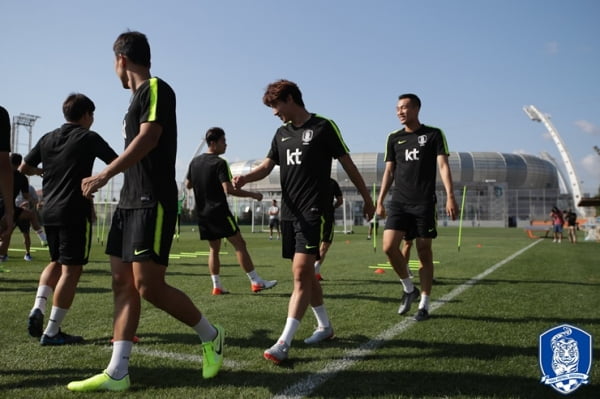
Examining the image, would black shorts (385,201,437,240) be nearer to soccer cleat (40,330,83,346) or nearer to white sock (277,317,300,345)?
white sock (277,317,300,345)

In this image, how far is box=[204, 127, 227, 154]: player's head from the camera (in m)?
6.17

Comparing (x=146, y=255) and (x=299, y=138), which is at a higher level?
(x=299, y=138)

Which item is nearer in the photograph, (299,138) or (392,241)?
(299,138)

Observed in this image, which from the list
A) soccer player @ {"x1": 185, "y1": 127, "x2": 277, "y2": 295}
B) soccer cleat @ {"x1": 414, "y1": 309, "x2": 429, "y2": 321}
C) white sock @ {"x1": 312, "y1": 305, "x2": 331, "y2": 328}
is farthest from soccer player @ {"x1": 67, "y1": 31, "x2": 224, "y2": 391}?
soccer player @ {"x1": 185, "y1": 127, "x2": 277, "y2": 295}

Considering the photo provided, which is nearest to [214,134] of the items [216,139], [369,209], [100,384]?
[216,139]

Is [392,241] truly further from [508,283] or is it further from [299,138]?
[508,283]

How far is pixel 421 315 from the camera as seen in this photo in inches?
191

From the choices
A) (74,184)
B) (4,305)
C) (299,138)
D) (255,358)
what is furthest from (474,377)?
(4,305)

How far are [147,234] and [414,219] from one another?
127 inches

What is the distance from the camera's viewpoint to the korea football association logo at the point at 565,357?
2705mm

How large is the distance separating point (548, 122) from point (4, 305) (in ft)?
353

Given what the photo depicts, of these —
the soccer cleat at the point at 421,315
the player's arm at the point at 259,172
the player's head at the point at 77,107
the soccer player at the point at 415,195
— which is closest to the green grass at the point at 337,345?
the soccer cleat at the point at 421,315

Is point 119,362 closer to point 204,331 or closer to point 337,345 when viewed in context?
point 204,331

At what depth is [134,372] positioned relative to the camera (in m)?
3.13
